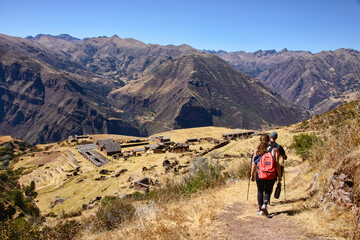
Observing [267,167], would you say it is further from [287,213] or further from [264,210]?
[287,213]

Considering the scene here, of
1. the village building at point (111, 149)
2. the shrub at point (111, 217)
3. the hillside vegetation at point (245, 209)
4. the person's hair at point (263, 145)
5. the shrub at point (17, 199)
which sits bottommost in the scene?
the shrub at point (17, 199)

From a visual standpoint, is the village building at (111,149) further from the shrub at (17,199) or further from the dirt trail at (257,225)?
the dirt trail at (257,225)

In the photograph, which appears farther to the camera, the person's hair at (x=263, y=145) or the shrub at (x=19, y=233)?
the shrub at (x=19, y=233)

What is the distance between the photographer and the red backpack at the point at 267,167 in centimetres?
615

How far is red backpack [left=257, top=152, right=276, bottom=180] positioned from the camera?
615 cm

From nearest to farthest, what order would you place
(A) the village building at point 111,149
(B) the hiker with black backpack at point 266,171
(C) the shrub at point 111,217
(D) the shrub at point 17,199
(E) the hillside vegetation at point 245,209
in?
(E) the hillside vegetation at point 245,209, (B) the hiker with black backpack at point 266,171, (C) the shrub at point 111,217, (D) the shrub at point 17,199, (A) the village building at point 111,149

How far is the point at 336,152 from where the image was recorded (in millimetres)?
6238

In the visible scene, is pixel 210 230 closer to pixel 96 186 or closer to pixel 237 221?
pixel 237 221

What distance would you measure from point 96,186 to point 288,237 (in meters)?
35.1

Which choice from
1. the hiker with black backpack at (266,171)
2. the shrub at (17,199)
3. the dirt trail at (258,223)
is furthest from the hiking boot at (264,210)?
the shrub at (17,199)

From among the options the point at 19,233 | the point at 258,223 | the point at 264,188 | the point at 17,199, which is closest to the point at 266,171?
the point at 264,188

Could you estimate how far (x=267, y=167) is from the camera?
20.3 ft

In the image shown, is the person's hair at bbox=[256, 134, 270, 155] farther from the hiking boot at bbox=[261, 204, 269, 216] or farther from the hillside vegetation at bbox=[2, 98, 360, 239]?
the hillside vegetation at bbox=[2, 98, 360, 239]

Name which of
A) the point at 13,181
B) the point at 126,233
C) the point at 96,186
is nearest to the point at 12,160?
the point at 13,181
